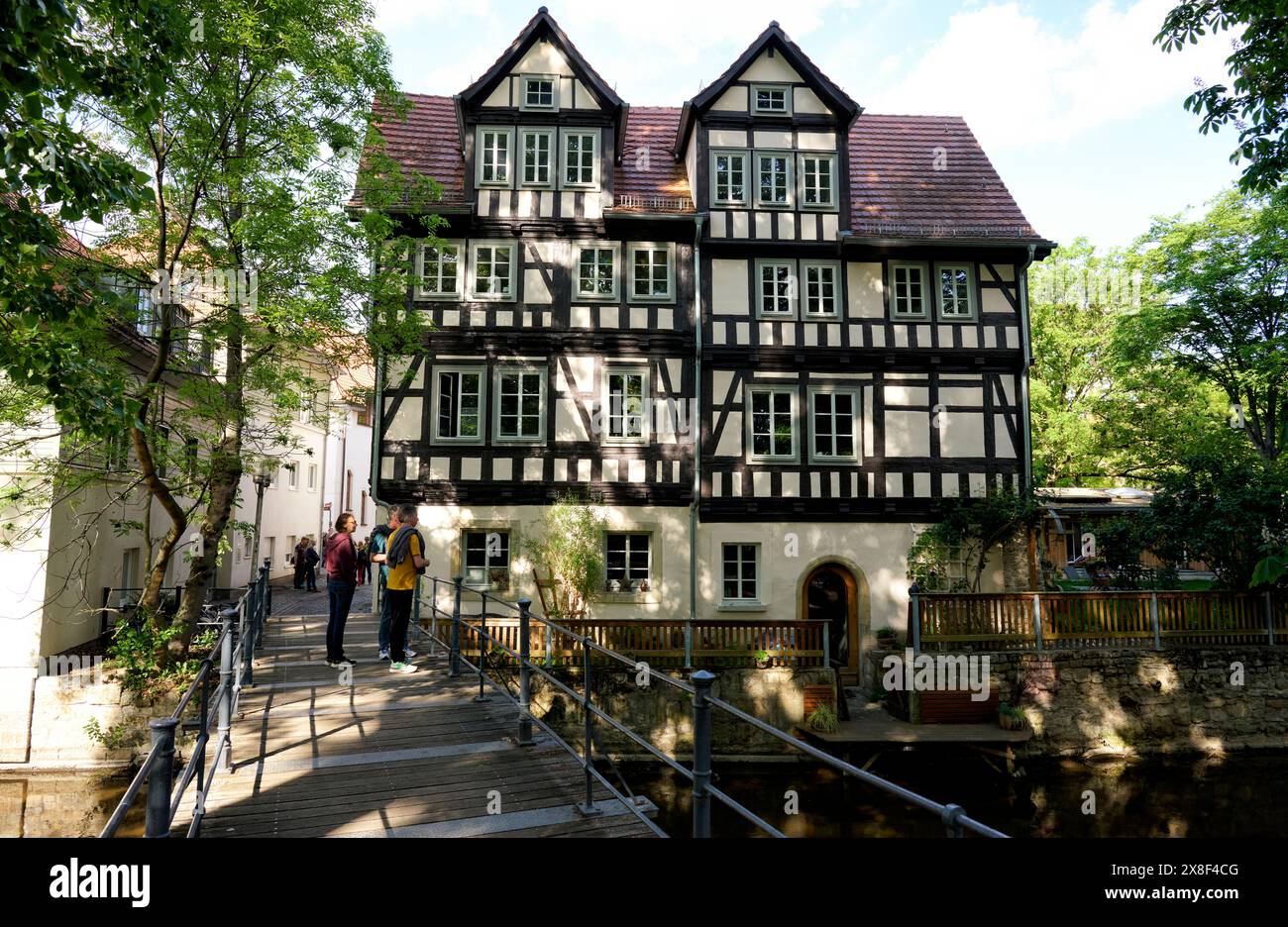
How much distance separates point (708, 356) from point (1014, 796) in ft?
35.8

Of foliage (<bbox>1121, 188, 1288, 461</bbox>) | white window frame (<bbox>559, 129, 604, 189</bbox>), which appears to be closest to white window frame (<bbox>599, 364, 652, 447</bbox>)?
white window frame (<bbox>559, 129, 604, 189</bbox>)

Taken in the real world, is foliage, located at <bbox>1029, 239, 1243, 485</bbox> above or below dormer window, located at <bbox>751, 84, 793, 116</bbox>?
below

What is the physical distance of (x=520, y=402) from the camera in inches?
728

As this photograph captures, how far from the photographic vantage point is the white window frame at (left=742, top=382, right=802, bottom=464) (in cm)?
1891

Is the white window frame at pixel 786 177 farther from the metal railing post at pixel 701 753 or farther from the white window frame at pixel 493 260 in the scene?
the metal railing post at pixel 701 753

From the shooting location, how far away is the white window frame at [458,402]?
18.3 meters

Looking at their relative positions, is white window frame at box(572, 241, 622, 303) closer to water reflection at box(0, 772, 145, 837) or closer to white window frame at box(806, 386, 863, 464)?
white window frame at box(806, 386, 863, 464)

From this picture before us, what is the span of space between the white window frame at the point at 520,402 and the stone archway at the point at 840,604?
7.00 metres

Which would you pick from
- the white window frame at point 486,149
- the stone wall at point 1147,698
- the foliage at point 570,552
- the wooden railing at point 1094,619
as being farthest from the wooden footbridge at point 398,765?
the white window frame at point 486,149

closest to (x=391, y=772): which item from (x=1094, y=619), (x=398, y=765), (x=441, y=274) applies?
(x=398, y=765)

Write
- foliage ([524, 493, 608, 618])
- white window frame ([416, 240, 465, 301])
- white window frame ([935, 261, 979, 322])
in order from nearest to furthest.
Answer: foliage ([524, 493, 608, 618]) → white window frame ([416, 240, 465, 301]) → white window frame ([935, 261, 979, 322])

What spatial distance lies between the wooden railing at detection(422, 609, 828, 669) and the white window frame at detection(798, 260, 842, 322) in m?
7.50
